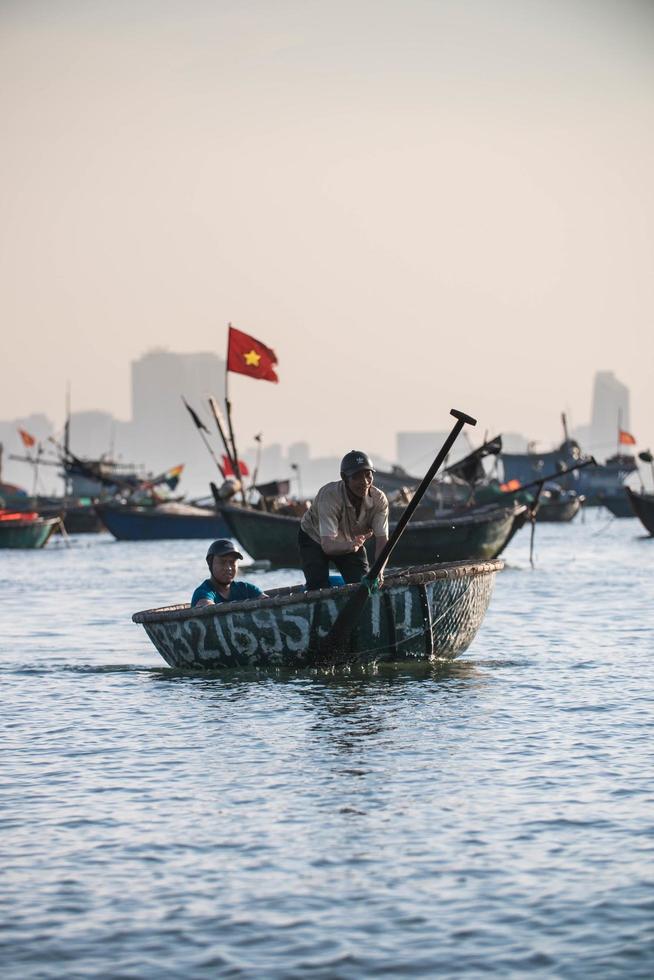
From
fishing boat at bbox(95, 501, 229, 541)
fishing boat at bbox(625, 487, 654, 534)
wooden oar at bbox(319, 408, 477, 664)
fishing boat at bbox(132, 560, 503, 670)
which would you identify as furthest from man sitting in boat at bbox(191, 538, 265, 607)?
fishing boat at bbox(95, 501, 229, 541)

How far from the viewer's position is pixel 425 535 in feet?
106

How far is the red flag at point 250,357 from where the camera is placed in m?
32.8

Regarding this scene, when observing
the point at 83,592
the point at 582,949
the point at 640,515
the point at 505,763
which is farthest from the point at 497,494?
the point at 582,949

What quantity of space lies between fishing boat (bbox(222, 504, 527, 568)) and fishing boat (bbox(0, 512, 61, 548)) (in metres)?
20.2

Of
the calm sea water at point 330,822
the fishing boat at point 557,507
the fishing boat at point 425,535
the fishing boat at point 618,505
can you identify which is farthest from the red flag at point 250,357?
the fishing boat at point 618,505

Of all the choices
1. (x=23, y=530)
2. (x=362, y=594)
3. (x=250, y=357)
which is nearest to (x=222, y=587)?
(x=362, y=594)

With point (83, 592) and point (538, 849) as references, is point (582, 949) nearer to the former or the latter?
point (538, 849)

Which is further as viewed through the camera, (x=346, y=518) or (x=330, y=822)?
(x=346, y=518)

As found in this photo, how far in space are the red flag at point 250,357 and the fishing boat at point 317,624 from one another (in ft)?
61.5

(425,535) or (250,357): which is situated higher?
(250,357)

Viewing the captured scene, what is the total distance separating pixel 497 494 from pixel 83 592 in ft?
99.4

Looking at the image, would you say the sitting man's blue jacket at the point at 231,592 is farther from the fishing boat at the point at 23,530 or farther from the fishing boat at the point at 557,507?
the fishing boat at the point at 557,507

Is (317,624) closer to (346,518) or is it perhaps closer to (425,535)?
(346,518)

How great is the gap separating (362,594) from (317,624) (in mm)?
664
